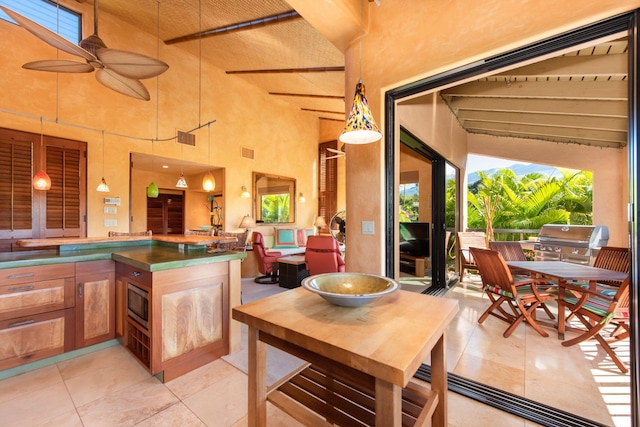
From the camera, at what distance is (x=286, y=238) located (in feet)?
23.5

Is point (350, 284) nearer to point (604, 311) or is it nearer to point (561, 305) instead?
point (604, 311)

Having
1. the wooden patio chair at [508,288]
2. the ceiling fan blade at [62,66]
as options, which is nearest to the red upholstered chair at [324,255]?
the wooden patio chair at [508,288]

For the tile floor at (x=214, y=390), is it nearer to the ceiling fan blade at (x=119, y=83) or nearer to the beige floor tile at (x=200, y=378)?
the beige floor tile at (x=200, y=378)

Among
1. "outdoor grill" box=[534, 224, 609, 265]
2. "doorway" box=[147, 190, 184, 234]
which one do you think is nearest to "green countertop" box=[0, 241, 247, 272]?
"outdoor grill" box=[534, 224, 609, 265]

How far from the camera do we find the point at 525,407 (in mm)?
1657

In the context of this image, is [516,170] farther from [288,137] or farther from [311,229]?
[288,137]

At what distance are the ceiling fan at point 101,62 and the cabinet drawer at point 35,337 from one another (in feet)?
7.23

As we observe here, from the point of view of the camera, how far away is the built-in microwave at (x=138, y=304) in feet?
6.59

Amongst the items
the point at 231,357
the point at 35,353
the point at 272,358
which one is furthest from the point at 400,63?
the point at 35,353

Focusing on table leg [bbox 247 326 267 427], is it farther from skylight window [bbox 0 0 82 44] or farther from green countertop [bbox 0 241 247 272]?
skylight window [bbox 0 0 82 44]

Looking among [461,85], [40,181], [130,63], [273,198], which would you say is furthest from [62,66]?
[273,198]

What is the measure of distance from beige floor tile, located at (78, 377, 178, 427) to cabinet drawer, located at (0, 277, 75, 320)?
92cm

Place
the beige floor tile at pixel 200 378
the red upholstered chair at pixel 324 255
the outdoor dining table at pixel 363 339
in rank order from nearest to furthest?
the outdoor dining table at pixel 363 339 → the beige floor tile at pixel 200 378 → the red upholstered chair at pixel 324 255

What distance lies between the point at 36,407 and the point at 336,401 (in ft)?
6.78
